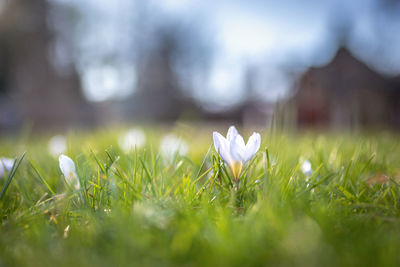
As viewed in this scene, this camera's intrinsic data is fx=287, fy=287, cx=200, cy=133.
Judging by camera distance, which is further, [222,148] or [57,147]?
[57,147]

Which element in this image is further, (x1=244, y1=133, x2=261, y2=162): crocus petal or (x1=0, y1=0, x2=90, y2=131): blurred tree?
(x1=0, y1=0, x2=90, y2=131): blurred tree

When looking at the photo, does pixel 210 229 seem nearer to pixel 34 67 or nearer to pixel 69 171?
pixel 69 171

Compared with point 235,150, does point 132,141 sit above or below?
below

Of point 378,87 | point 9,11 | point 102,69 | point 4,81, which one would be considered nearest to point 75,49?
point 102,69

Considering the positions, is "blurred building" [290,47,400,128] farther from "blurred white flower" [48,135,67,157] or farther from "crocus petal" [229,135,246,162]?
"crocus petal" [229,135,246,162]

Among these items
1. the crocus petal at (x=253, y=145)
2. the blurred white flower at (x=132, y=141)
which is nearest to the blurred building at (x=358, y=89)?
the blurred white flower at (x=132, y=141)

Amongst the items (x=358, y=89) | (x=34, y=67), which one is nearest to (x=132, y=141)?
(x=358, y=89)

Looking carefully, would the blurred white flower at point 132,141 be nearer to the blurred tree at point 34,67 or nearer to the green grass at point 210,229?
the green grass at point 210,229

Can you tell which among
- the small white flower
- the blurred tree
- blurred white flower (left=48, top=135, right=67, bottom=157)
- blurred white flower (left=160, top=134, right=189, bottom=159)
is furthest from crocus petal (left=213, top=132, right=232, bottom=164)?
the blurred tree
